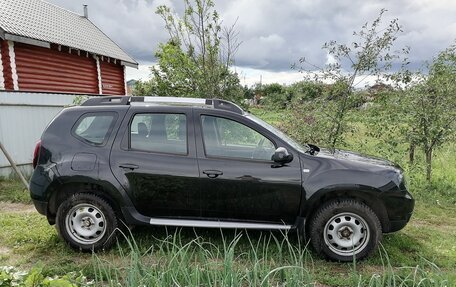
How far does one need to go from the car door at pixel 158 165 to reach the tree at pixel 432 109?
213 inches

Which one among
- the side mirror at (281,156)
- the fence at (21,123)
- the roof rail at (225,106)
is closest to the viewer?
the side mirror at (281,156)

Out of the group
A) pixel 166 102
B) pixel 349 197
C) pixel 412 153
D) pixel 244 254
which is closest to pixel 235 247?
pixel 244 254

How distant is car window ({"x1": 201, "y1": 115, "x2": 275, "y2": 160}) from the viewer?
4297 millimetres

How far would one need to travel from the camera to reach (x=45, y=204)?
4.32 meters

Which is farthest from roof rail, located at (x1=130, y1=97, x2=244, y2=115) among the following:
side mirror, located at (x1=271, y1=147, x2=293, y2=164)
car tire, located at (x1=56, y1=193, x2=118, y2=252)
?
car tire, located at (x1=56, y1=193, x2=118, y2=252)

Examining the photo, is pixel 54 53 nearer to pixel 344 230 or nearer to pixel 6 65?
pixel 6 65

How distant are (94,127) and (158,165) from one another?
0.91 metres

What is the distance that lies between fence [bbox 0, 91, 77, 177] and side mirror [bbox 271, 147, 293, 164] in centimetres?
636

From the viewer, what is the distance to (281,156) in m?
4.06

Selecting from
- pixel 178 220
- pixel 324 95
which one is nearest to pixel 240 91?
pixel 324 95

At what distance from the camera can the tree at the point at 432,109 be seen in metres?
7.54

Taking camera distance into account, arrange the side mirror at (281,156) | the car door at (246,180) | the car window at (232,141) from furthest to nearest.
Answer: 1. the car window at (232,141)
2. the car door at (246,180)
3. the side mirror at (281,156)

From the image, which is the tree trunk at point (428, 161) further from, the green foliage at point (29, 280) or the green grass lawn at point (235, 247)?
the green foliage at point (29, 280)

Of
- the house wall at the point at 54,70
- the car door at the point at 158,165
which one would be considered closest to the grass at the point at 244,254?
the car door at the point at 158,165
